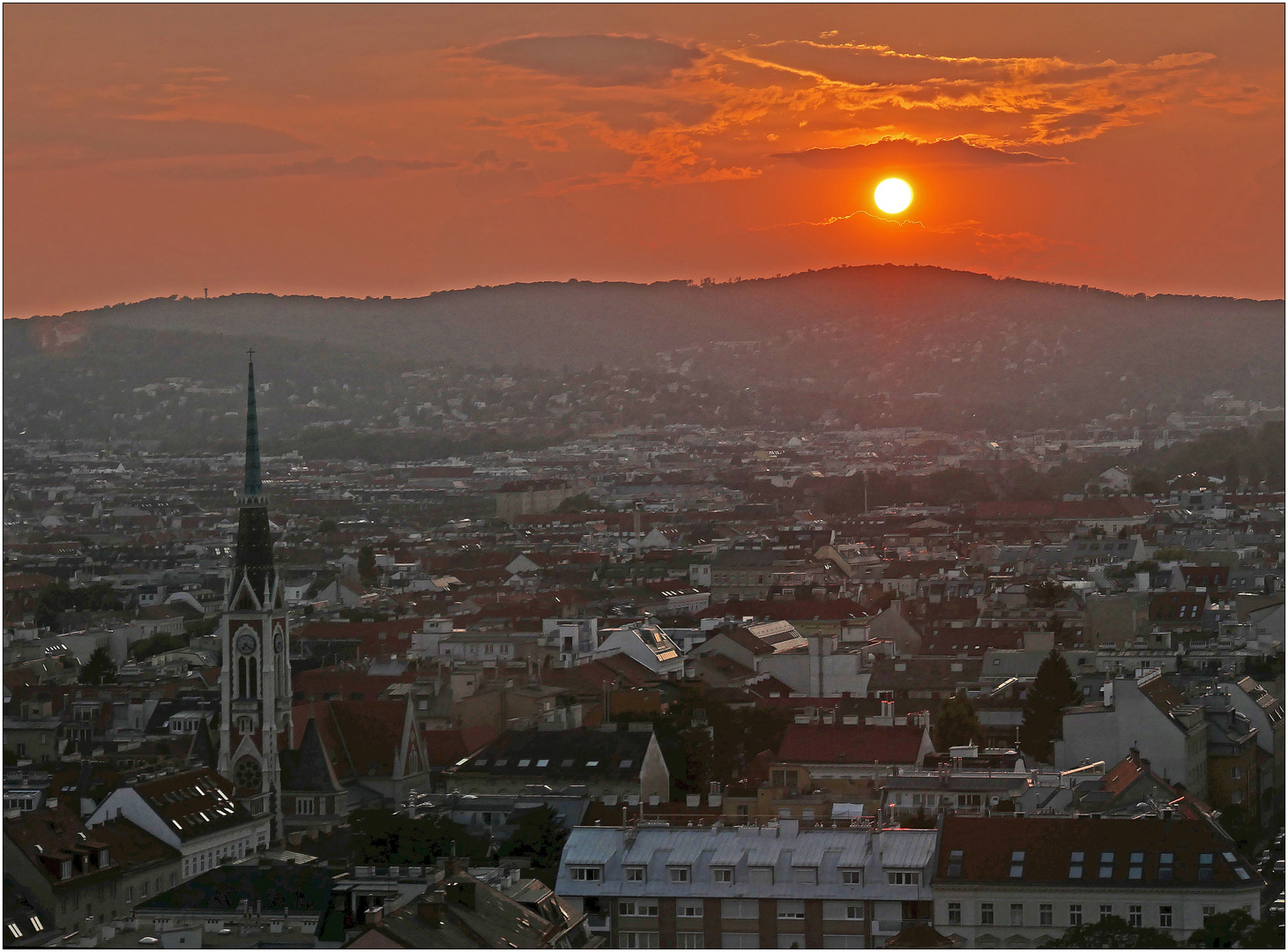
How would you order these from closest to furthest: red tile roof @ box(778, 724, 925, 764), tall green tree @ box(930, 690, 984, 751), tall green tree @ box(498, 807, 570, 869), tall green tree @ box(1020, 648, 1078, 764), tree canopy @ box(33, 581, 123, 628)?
tall green tree @ box(498, 807, 570, 869) → red tile roof @ box(778, 724, 925, 764) → tall green tree @ box(1020, 648, 1078, 764) → tall green tree @ box(930, 690, 984, 751) → tree canopy @ box(33, 581, 123, 628)

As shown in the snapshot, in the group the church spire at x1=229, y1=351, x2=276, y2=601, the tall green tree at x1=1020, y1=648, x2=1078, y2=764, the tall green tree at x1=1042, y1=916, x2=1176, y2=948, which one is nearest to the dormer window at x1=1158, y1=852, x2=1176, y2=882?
the tall green tree at x1=1042, y1=916, x2=1176, y2=948

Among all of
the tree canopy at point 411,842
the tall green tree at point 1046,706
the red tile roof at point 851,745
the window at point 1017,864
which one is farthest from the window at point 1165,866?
the tall green tree at point 1046,706

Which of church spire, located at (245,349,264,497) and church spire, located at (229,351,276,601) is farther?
church spire, located at (245,349,264,497)

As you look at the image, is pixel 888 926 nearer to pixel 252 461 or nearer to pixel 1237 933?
pixel 1237 933

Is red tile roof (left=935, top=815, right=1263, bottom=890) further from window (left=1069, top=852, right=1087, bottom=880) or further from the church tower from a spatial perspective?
the church tower

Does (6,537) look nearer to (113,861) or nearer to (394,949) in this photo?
(113,861)

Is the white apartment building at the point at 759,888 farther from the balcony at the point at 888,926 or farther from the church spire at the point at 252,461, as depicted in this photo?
the church spire at the point at 252,461

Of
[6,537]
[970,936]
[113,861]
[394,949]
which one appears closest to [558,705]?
[113,861]
